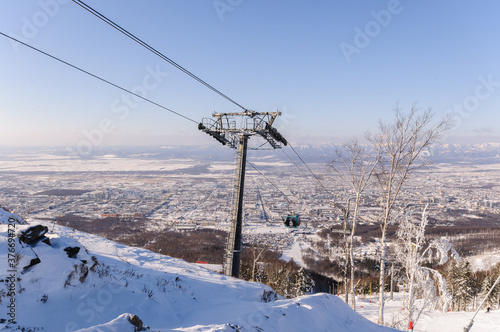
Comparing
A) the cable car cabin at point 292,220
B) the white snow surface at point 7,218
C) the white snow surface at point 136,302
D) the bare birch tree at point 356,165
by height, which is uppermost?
the bare birch tree at point 356,165

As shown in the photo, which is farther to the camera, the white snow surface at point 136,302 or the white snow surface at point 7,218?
the white snow surface at point 7,218

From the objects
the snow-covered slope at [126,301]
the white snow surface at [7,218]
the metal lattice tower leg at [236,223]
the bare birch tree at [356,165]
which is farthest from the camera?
the bare birch tree at [356,165]

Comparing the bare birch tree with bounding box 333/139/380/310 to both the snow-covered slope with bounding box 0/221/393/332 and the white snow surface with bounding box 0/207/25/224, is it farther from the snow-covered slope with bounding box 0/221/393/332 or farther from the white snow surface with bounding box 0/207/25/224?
the white snow surface with bounding box 0/207/25/224

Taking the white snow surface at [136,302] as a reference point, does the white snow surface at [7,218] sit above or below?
above

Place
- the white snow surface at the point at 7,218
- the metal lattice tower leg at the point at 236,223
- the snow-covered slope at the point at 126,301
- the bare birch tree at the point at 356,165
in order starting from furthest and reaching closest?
the bare birch tree at the point at 356,165 → the metal lattice tower leg at the point at 236,223 → the white snow surface at the point at 7,218 → the snow-covered slope at the point at 126,301

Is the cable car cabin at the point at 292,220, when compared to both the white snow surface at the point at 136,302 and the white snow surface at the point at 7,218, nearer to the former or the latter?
the white snow surface at the point at 136,302

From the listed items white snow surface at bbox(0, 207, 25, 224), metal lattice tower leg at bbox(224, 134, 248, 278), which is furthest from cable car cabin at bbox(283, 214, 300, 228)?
white snow surface at bbox(0, 207, 25, 224)

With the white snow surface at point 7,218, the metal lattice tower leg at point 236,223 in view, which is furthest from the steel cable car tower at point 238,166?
the white snow surface at point 7,218
